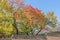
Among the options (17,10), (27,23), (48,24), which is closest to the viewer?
(17,10)

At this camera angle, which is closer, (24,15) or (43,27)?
(24,15)

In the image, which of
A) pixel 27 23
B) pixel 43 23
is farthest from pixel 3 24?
pixel 43 23

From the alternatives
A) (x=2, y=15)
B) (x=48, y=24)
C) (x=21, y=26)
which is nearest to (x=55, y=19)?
(x=48, y=24)

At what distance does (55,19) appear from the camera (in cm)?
3097

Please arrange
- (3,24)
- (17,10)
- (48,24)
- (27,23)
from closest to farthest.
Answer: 1. (3,24)
2. (17,10)
3. (27,23)
4. (48,24)

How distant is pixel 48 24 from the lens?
101 ft

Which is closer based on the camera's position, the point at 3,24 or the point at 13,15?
the point at 3,24

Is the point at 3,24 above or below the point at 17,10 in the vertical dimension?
below

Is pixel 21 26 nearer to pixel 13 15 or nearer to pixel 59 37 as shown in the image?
pixel 13 15

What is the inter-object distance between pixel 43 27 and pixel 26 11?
13.6ft

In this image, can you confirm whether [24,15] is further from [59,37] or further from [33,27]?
[59,37]

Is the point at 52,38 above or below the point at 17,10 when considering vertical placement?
below

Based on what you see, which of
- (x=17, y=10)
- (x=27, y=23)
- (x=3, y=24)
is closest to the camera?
(x=3, y=24)

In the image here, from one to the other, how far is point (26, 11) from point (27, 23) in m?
2.00
